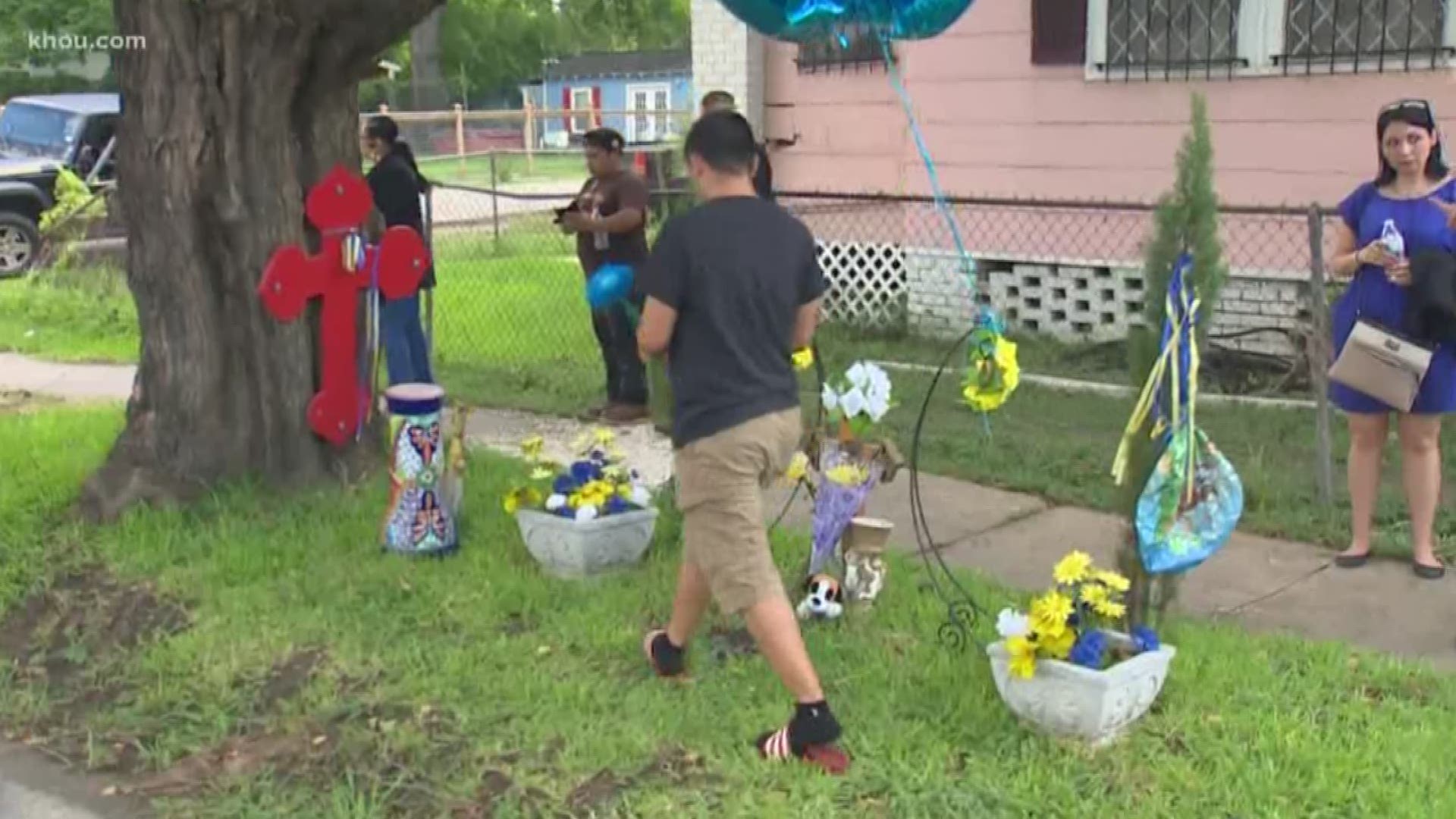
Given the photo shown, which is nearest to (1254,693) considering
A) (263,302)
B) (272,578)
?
(272,578)

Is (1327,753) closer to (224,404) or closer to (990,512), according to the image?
(990,512)

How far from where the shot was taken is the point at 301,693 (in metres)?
4.30

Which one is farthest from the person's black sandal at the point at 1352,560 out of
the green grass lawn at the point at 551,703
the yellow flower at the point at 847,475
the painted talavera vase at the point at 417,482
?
the painted talavera vase at the point at 417,482

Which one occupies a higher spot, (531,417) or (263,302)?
(263,302)

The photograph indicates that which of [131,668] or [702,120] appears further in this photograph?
[131,668]

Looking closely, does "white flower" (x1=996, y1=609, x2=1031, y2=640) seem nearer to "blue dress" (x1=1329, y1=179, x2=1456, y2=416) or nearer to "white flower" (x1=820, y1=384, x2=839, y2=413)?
"white flower" (x1=820, y1=384, x2=839, y2=413)

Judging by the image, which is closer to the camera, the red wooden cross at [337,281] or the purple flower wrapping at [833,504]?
the purple flower wrapping at [833,504]

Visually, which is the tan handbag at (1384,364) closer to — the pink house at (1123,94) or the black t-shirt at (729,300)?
the black t-shirt at (729,300)

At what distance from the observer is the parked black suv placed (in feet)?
51.6

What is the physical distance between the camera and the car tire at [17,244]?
15.6m

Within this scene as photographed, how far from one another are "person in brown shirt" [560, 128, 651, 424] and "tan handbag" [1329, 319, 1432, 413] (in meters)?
3.48

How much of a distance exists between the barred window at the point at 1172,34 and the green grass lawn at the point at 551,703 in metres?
4.93

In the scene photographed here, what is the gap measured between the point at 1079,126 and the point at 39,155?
12.7 meters

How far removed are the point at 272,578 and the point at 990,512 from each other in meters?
2.86
